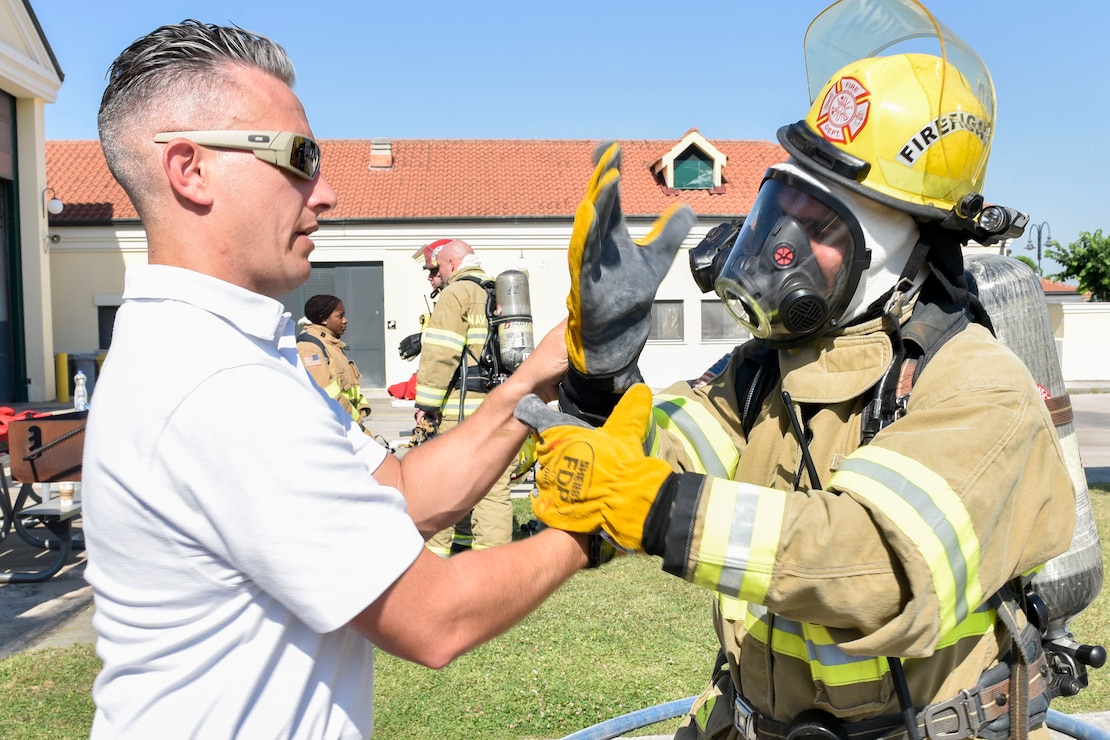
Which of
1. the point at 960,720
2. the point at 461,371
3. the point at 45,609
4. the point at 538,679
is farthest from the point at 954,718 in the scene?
the point at 45,609

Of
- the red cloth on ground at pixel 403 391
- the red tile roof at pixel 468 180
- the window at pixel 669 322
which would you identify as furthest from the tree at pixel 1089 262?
the red cloth on ground at pixel 403 391

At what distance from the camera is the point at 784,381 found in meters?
1.99

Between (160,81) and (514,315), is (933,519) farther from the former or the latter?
(514,315)

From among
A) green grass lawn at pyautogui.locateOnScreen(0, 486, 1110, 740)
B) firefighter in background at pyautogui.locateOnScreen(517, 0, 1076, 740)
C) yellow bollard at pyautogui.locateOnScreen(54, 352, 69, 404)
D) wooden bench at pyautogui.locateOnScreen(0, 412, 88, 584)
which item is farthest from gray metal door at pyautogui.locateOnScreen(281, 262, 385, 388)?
firefighter in background at pyautogui.locateOnScreen(517, 0, 1076, 740)

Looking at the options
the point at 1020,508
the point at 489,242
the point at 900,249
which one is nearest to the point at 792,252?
the point at 900,249

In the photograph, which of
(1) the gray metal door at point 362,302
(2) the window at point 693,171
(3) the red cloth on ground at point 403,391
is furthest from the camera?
(2) the window at point 693,171

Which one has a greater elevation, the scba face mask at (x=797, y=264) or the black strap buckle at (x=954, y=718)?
the scba face mask at (x=797, y=264)

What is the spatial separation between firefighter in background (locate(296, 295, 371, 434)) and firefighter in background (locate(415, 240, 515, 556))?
2.30ft

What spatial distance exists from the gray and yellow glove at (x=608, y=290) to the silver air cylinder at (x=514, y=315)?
318 cm

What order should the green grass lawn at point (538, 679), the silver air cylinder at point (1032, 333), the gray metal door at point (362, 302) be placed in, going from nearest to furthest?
the silver air cylinder at point (1032, 333)
the green grass lawn at point (538, 679)
the gray metal door at point (362, 302)

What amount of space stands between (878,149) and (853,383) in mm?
488

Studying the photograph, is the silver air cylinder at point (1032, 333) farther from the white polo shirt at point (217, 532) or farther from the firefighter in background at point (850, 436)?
the white polo shirt at point (217, 532)

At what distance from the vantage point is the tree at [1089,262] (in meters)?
27.8

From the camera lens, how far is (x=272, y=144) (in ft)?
5.70
